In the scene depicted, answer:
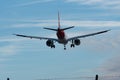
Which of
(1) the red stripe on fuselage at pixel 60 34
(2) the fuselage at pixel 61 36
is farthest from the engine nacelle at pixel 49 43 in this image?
(1) the red stripe on fuselage at pixel 60 34

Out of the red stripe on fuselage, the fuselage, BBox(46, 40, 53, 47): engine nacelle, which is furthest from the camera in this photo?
the red stripe on fuselage

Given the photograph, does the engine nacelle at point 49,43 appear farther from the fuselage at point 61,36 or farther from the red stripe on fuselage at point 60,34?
the red stripe on fuselage at point 60,34

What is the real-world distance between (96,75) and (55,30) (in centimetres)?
4868

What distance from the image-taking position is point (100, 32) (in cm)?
19788

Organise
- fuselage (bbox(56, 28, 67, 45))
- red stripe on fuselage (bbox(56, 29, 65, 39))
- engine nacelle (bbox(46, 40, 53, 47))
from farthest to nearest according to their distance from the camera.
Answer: red stripe on fuselage (bbox(56, 29, 65, 39)), engine nacelle (bbox(46, 40, 53, 47)), fuselage (bbox(56, 28, 67, 45))

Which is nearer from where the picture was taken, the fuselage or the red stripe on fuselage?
the fuselage

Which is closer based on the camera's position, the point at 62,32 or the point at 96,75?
the point at 96,75

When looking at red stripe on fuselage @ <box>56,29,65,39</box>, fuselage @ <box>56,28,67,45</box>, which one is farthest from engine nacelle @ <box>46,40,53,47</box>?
red stripe on fuselage @ <box>56,29,65,39</box>

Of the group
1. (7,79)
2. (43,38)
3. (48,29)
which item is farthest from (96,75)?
(43,38)

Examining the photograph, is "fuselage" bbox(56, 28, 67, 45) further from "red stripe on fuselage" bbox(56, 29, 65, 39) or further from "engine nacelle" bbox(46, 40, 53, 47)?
"engine nacelle" bbox(46, 40, 53, 47)

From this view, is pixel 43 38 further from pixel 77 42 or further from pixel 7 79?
pixel 7 79

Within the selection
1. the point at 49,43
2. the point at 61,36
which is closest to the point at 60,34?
the point at 61,36

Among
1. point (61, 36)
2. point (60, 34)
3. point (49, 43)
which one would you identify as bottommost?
point (49, 43)

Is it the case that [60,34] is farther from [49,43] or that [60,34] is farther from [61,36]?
[49,43]
